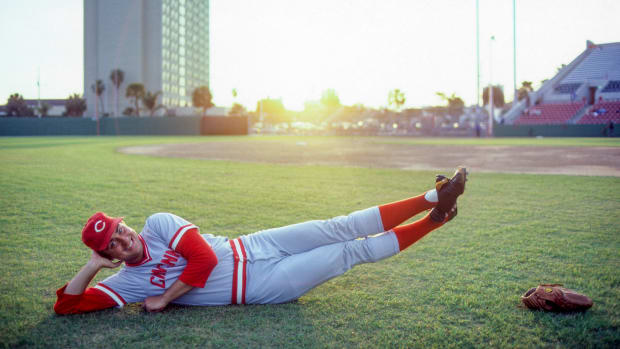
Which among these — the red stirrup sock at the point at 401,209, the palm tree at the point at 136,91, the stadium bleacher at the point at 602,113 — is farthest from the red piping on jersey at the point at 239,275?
the palm tree at the point at 136,91

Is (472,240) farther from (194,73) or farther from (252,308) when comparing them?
(194,73)

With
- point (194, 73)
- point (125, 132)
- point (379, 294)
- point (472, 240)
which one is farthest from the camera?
point (194, 73)

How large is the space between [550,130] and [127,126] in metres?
43.9

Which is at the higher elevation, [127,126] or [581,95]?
[127,126]

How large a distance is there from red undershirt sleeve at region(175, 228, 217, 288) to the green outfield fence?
46.8 metres

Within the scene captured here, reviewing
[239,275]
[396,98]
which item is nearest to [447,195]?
[239,275]

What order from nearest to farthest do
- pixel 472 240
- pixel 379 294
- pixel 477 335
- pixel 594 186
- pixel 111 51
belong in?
1. pixel 477 335
2. pixel 379 294
3. pixel 472 240
4. pixel 594 186
5. pixel 111 51

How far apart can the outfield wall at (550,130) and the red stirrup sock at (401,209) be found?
112 feet

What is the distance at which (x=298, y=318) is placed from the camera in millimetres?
3141

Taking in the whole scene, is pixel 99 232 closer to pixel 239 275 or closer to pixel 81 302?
pixel 81 302

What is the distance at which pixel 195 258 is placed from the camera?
2.94 meters

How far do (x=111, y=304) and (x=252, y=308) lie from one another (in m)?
1.03

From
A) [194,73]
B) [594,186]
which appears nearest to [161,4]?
[194,73]

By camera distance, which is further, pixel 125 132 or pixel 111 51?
pixel 111 51
